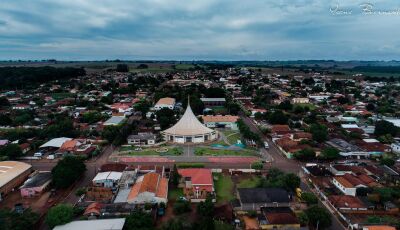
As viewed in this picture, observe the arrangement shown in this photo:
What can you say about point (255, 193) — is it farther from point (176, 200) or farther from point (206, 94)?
point (206, 94)

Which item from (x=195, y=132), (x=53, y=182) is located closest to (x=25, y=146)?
(x=53, y=182)

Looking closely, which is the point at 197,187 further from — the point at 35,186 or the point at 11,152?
the point at 11,152

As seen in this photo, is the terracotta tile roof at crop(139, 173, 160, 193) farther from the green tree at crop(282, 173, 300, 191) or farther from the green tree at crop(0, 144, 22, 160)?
the green tree at crop(0, 144, 22, 160)

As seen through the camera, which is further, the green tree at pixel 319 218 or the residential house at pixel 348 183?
the residential house at pixel 348 183

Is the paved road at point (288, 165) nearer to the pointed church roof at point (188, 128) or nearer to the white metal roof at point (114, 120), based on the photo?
the pointed church roof at point (188, 128)

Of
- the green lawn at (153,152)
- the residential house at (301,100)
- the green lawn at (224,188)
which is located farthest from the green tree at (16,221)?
the residential house at (301,100)

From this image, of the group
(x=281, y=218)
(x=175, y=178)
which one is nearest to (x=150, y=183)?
(x=175, y=178)
